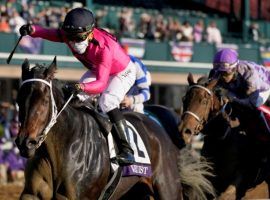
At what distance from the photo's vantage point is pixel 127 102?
7.35 m

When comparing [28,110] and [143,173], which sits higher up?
[28,110]

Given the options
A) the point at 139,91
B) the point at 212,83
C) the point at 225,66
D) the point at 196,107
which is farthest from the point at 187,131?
the point at 225,66

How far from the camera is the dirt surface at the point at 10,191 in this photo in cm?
1053

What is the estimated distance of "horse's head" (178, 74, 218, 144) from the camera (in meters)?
7.30

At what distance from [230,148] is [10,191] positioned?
4545 millimetres

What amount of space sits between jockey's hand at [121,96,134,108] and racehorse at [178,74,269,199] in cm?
51

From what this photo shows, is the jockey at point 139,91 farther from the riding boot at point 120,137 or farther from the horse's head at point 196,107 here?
the riding boot at point 120,137

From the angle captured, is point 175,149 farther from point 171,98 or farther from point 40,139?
point 171,98

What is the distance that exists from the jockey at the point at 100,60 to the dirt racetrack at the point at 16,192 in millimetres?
4173

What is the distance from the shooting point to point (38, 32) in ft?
21.3

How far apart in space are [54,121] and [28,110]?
31cm

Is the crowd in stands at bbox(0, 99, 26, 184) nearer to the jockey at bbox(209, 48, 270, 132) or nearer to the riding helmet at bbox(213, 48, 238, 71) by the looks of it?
the jockey at bbox(209, 48, 270, 132)

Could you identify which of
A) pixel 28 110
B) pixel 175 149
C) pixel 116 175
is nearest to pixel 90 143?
pixel 116 175

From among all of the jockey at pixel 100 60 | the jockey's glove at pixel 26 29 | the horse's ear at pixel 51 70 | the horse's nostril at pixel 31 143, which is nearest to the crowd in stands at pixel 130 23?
the jockey at pixel 100 60
